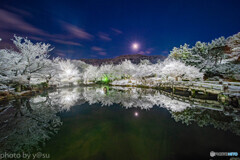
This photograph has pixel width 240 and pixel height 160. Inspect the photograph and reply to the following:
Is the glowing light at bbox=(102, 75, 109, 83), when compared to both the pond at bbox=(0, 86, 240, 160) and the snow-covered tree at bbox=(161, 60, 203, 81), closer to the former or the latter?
the snow-covered tree at bbox=(161, 60, 203, 81)

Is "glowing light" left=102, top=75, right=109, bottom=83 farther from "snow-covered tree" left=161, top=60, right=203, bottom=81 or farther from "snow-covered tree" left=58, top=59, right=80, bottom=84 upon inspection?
"snow-covered tree" left=161, top=60, right=203, bottom=81

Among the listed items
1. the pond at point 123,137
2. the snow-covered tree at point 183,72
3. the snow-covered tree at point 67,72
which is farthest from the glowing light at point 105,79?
the pond at point 123,137

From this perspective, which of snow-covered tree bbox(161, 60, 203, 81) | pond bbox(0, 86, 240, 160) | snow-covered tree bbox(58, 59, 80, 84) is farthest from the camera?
snow-covered tree bbox(58, 59, 80, 84)

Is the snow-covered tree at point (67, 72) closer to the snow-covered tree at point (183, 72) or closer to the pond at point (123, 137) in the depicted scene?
the snow-covered tree at point (183, 72)

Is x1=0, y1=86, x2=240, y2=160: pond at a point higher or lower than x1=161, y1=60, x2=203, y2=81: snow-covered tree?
lower

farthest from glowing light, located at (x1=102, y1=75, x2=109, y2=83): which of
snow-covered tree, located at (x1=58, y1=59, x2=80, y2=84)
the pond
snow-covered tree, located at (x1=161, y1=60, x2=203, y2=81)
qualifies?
the pond

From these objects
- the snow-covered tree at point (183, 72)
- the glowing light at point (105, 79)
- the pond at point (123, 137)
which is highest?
the snow-covered tree at point (183, 72)

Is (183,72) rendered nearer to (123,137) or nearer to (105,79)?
(123,137)

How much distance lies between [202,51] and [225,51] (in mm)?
3980

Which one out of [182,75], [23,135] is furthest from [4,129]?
[182,75]

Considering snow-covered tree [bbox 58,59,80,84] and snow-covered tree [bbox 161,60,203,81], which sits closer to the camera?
snow-covered tree [bbox 161,60,203,81]

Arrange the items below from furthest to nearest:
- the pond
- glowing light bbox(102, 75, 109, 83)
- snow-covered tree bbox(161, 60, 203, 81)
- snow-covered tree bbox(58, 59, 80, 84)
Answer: glowing light bbox(102, 75, 109, 83)
snow-covered tree bbox(58, 59, 80, 84)
snow-covered tree bbox(161, 60, 203, 81)
the pond

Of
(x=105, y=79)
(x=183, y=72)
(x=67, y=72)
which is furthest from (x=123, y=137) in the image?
(x=67, y=72)

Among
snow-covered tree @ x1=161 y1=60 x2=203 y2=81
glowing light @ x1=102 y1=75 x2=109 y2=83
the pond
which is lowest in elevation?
the pond
